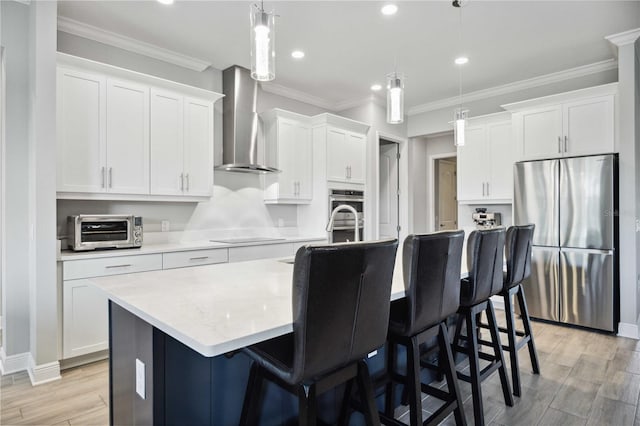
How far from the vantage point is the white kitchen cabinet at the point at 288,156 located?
4410mm

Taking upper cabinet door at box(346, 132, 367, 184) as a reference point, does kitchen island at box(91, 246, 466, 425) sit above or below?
below

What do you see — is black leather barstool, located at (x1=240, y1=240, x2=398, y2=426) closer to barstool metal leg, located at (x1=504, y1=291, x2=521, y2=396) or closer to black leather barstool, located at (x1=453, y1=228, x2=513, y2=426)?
black leather barstool, located at (x1=453, y1=228, x2=513, y2=426)

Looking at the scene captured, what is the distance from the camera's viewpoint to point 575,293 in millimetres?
3682

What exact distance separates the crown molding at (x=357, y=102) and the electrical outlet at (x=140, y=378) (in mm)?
4526

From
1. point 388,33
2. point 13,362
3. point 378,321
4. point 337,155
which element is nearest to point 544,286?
point 337,155

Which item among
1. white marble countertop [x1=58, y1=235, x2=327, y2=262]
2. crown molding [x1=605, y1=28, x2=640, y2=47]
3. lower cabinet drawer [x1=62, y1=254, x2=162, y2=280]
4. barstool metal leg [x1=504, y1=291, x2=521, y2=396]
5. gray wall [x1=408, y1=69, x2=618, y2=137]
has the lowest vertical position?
barstool metal leg [x1=504, y1=291, x2=521, y2=396]

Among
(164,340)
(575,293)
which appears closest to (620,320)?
(575,293)

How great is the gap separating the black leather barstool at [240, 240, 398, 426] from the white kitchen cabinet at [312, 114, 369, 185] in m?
3.48

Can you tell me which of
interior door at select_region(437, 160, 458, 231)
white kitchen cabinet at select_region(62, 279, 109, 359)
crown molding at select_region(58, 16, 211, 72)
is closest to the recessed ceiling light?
crown molding at select_region(58, 16, 211, 72)

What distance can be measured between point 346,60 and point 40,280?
11.0 feet

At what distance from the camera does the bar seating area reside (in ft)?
3.43

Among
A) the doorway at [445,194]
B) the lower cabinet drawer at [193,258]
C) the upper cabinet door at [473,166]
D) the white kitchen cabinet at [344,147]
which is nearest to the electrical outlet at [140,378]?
the lower cabinet drawer at [193,258]

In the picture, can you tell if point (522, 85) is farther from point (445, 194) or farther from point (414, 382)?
point (414, 382)

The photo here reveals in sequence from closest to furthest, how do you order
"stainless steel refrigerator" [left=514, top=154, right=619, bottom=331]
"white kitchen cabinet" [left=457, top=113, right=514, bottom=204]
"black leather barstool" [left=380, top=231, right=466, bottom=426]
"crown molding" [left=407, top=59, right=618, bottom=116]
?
"black leather barstool" [left=380, top=231, right=466, bottom=426], "stainless steel refrigerator" [left=514, top=154, right=619, bottom=331], "crown molding" [left=407, top=59, right=618, bottom=116], "white kitchen cabinet" [left=457, top=113, right=514, bottom=204]
